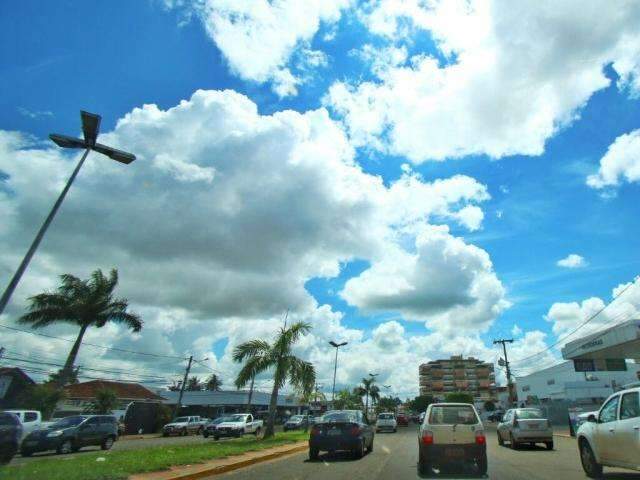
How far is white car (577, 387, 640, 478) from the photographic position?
800 cm

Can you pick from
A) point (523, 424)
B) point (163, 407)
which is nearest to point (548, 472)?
point (523, 424)

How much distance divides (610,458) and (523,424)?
34.1 ft

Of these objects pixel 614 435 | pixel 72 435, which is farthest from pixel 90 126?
pixel 72 435

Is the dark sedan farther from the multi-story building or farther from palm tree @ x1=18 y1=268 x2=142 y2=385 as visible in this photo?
the multi-story building

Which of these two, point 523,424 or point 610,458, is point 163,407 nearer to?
point 523,424

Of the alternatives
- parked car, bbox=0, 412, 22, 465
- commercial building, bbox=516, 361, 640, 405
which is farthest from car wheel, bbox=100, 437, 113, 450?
commercial building, bbox=516, 361, 640, 405

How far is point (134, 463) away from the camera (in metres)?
10.9

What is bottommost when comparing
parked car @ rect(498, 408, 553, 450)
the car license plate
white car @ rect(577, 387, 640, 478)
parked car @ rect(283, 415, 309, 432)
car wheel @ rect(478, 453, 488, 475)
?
car wheel @ rect(478, 453, 488, 475)

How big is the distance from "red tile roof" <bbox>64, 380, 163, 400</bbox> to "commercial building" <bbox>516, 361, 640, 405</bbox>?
55516 millimetres

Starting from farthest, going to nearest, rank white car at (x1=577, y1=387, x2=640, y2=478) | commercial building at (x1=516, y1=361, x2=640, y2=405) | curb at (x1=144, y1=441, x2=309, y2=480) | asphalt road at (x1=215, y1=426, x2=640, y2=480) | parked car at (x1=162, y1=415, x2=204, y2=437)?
1. commercial building at (x1=516, y1=361, x2=640, y2=405)
2. parked car at (x1=162, y1=415, x2=204, y2=437)
3. asphalt road at (x1=215, y1=426, x2=640, y2=480)
4. curb at (x1=144, y1=441, x2=309, y2=480)
5. white car at (x1=577, y1=387, x2=640, y2=478)

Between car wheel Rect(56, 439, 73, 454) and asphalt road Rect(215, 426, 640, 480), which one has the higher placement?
asphalt road Rect(215, 426, 640, 480)

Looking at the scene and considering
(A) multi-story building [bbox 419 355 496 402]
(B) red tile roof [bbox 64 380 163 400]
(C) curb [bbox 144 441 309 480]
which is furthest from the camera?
(A) multi-story building [bbox 419 355 496 402]

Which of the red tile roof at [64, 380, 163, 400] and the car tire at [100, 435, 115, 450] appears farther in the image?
the red tile roof at [64, 380, 163, 400]

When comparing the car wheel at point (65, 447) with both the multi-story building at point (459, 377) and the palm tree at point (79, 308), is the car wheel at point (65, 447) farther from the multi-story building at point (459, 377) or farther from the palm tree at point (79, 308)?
the multi-story building at point (459, 377)
